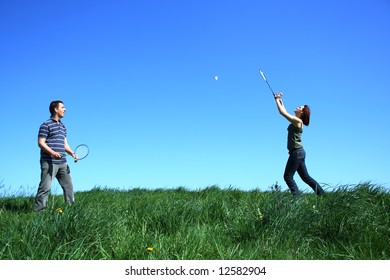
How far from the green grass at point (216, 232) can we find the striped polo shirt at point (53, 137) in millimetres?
1767

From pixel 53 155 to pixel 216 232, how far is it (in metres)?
3.49

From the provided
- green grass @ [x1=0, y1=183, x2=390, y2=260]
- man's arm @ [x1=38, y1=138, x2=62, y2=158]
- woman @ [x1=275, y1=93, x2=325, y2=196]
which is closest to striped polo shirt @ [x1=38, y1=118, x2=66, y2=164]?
man's arm @ [x1=38, y1=138, x2=62, y2=158]

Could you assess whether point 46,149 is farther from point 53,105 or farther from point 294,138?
point 294,138

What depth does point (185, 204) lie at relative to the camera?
516 cm

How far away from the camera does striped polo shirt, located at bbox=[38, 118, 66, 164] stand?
6.74 m

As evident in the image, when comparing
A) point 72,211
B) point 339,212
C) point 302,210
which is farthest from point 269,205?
point 72,211

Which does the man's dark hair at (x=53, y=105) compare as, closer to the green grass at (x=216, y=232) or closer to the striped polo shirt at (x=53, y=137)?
the striped polo shirt at (x=53, y=137)

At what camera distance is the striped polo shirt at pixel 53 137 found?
674 cm

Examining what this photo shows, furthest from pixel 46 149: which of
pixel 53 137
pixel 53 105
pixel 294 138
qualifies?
pixel 294 138

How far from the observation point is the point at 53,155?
656 cm

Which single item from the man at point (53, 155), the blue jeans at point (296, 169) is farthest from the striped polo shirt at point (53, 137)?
the blue jeans at point (296, 169)
